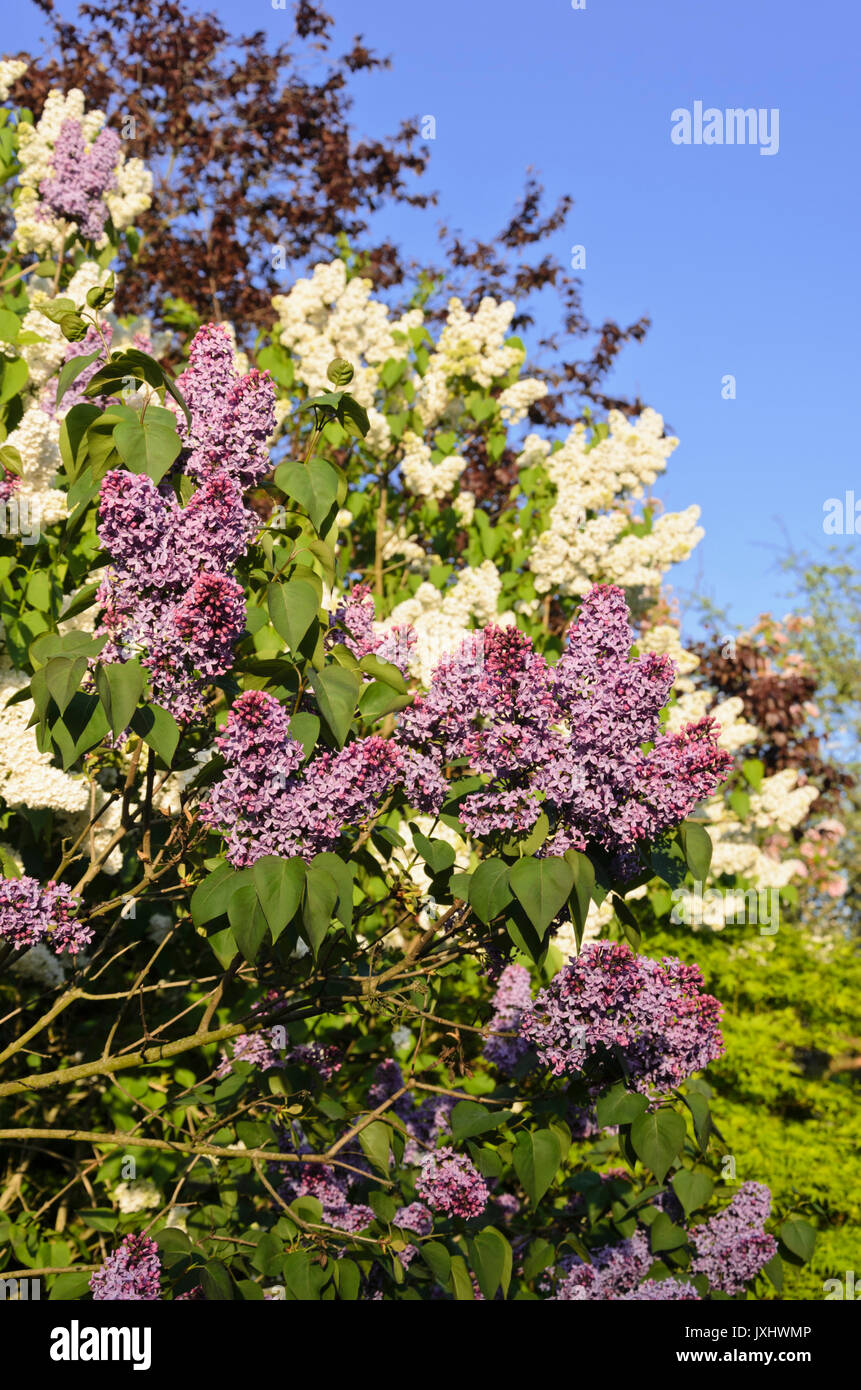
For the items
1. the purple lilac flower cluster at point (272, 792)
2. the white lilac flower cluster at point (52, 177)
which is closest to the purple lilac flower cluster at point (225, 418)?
the purple lilac flower cluster at point (272, 792)

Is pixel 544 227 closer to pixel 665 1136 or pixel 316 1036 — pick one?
pixel 316 1036

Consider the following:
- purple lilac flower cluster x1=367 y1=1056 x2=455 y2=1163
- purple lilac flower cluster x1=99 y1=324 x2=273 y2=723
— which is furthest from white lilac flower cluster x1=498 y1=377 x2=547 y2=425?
purple lilac flower cluster x1=99 y1=324 x2=273 y2=723

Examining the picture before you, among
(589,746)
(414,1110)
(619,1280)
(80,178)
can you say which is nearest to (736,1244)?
(619,1280)

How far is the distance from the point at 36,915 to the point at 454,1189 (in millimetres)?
1315

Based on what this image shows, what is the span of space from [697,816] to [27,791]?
14.0 ft

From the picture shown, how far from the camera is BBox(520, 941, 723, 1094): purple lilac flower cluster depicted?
274cm

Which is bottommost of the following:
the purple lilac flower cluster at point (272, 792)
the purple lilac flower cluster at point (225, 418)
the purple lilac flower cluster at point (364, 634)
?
the purple lilac flower cluster at point (272, 792)

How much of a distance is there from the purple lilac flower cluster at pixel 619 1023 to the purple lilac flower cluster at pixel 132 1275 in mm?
1043

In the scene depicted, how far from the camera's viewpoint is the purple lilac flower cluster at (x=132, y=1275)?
276 cm

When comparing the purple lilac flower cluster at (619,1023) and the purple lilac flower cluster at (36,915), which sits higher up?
the purple lilac flower cluster at (36,915)

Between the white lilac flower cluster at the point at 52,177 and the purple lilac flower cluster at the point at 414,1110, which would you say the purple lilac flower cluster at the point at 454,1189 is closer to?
the purple lilac flower cluster at the point at 414,1110

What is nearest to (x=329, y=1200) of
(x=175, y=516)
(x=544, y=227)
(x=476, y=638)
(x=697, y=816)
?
(x=476, y=638)

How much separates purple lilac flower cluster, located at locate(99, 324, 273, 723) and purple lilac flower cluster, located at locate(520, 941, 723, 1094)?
43.2 inches

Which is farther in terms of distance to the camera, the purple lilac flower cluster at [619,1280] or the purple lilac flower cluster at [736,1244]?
the purple lilac flower cluster at [736,1244]
